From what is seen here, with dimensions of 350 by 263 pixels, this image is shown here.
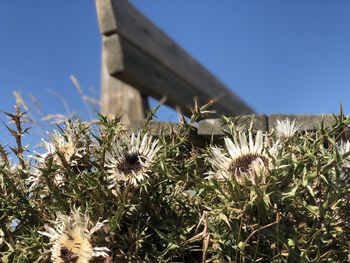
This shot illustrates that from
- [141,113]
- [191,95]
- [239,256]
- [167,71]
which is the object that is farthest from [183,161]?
[191,95]

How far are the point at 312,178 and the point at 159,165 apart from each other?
30cm

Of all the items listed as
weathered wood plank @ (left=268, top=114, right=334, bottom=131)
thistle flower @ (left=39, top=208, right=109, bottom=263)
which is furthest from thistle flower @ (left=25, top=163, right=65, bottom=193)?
weathered wood plank @ (left=268, top=114, right=334, bottom=131)

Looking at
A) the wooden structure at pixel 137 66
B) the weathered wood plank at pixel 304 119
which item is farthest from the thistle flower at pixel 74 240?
the wooden structure at pixel 137 66

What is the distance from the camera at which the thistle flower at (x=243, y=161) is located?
1058 millimetres

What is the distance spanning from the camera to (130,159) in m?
1.18

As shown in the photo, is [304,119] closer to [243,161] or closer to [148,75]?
[243,161]

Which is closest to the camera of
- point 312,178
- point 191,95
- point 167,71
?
point 312,178

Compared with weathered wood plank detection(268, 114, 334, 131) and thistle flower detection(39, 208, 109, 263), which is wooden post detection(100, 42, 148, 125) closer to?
weathered wood plank detection(268, 114, 334, 131)

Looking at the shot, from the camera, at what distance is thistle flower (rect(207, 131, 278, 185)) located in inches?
41.6

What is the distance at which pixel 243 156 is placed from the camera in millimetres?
1133

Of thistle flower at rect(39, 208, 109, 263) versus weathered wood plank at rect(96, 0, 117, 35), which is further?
weathered wood plank at rect(96, 0, 117, 35)

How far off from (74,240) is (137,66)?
124 inches

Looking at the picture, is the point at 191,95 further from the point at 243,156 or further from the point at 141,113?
the point at 243,156

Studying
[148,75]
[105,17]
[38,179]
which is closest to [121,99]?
[148,75]
